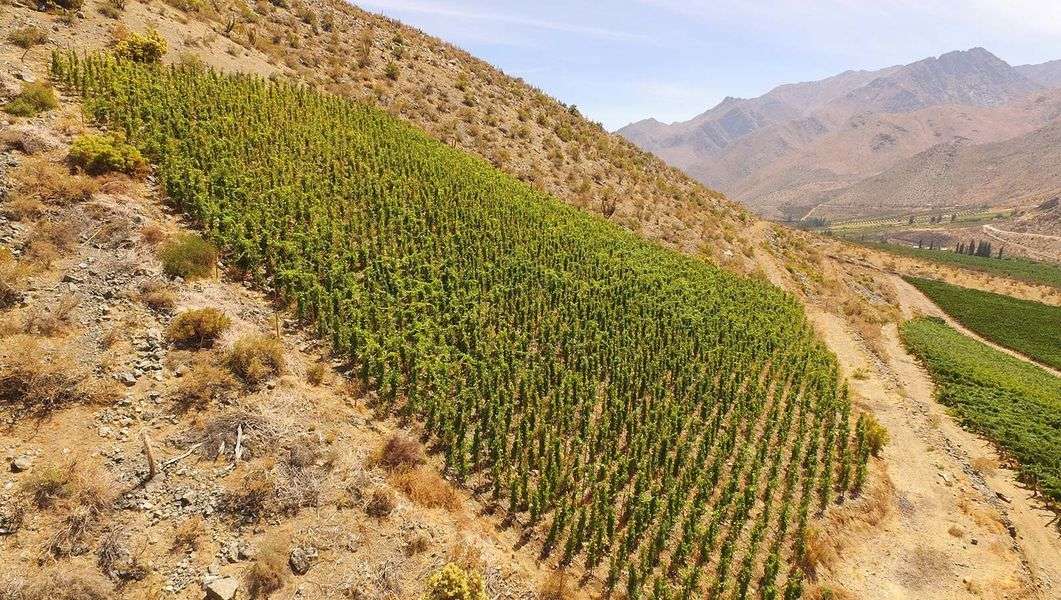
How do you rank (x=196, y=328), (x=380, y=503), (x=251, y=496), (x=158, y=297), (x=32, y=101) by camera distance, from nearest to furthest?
(x=251, y=496) → (x=380, y=503) → (x=196, y=328) → (x=158, y=297) → (x=32, y=101)

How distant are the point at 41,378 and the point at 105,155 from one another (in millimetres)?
9588

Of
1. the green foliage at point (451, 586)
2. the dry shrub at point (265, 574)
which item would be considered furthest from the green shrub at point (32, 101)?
Result: the green foliage at point (451, 586)

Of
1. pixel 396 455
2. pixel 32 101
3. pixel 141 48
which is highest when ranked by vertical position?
pixel 141 48

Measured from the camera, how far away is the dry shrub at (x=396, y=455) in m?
12.0

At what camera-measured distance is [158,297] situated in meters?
13.1

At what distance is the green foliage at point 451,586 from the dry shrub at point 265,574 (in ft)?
9.20

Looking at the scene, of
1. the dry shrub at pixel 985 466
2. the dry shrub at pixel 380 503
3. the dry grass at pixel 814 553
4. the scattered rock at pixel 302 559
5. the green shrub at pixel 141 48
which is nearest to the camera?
the scattered rock at pixel 302 559

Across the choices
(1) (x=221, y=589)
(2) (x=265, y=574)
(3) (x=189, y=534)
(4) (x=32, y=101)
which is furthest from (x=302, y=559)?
(4) (x=32, y=101)

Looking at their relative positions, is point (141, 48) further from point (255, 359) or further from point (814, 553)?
point (814, 553)

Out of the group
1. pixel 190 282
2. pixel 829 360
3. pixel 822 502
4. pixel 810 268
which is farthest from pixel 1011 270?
pixel 190 282

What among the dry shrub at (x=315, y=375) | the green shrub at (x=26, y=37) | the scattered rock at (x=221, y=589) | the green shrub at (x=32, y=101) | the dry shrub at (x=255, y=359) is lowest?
the scattered rock at (x=221, y=589)

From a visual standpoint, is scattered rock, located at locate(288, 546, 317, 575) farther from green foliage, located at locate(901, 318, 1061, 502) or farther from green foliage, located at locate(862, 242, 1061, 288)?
green foliage, located at locate(862, 242, 1061, 288)

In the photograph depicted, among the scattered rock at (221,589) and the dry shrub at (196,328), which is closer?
the scattered rock at (221,589)

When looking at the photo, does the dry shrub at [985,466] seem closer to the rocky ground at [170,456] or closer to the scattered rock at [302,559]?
the rocky ground at [170,456]
